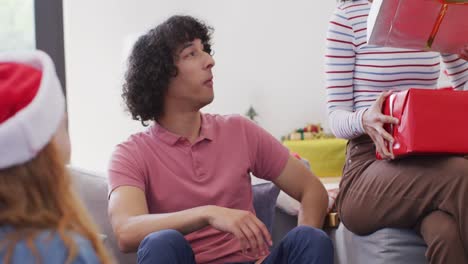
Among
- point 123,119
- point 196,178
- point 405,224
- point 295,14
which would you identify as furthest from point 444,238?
point 295,14

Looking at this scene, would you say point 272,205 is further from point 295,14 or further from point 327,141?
point 295,14

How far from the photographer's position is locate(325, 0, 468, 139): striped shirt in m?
1.61

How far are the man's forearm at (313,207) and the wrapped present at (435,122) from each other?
0.37m

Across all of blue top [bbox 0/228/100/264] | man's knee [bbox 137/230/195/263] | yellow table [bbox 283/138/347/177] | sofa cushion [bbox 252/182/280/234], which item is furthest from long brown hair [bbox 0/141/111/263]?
yellow table [bbox 283/138/347/177]

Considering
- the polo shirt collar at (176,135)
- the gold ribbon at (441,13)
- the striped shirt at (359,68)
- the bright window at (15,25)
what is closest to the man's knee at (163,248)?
the polo shirt collar at (176,135)

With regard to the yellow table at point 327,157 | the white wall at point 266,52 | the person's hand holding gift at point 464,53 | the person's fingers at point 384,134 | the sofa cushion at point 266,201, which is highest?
the person's hand holding gift at point 464,53

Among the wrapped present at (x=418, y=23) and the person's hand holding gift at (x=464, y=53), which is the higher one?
the wrapped present at (x=418, y=23)

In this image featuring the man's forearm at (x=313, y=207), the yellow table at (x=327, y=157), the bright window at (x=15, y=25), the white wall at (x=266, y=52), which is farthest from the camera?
the white wall at (x=266, y=52)

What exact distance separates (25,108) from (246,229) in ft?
1.78

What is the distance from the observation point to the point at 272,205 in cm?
190

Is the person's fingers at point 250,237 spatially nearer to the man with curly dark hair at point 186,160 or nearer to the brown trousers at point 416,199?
the man with curly dark hair at point 186,160

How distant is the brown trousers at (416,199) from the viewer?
134 centimetres

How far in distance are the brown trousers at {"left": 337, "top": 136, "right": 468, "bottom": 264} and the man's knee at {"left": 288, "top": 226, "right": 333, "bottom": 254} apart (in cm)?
14

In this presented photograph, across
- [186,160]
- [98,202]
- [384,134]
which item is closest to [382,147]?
[384,134]
